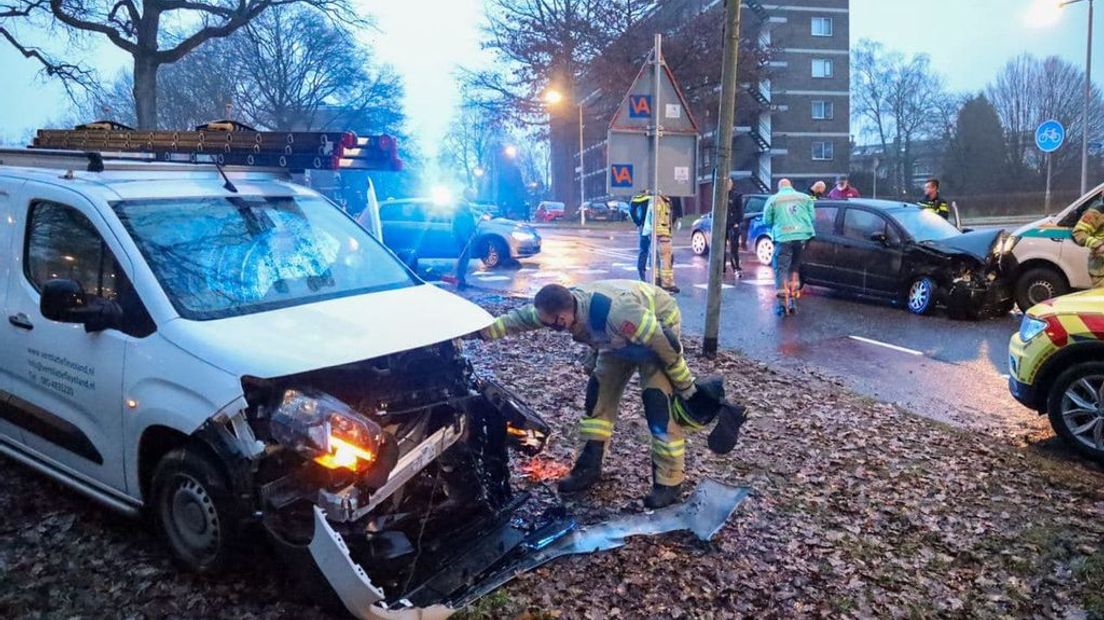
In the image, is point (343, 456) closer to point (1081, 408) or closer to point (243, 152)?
point (243, 152)

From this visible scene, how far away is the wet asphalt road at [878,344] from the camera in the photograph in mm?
6836

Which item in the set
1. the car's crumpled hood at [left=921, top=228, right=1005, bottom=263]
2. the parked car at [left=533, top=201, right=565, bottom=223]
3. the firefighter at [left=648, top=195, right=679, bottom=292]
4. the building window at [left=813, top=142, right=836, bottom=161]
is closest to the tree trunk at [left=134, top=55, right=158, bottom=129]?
the firefighter at [left=648, top=195, right=679, bottom=292]

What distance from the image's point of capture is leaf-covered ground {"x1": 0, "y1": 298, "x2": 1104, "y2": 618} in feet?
11.2

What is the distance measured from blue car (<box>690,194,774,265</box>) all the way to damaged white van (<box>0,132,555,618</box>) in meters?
13.9

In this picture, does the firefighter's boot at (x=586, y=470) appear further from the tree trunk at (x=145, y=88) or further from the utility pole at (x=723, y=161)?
the tree trunk at (x=145, y=88)

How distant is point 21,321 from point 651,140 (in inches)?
204

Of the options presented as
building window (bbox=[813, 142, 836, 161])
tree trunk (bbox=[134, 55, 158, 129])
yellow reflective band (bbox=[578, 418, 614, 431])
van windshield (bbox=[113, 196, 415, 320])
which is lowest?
yellow reflective band (bbox=[578, 418, 614, 431])

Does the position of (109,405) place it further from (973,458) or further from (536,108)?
(536,108)

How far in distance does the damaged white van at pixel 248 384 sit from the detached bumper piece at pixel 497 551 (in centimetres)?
1

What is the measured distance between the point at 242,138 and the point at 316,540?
2850 mm

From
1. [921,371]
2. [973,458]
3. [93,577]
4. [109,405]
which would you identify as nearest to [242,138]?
[109,405]

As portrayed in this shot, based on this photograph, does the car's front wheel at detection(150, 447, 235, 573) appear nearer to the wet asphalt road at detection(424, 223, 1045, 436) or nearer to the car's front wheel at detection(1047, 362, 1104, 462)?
the car's front wheel at detection(1047, 362, 1104, 462)

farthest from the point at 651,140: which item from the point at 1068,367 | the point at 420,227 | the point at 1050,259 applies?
the point at 420,227

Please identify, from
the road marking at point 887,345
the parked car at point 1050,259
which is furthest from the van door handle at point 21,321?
the parked car at point 1050,259
